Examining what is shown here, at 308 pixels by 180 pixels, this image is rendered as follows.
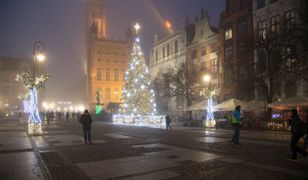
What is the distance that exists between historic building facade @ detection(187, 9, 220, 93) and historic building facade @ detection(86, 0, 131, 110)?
131ft

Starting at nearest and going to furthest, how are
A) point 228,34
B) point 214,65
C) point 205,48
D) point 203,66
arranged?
point 228,34, point 214,65, point 203,66, point 205,48

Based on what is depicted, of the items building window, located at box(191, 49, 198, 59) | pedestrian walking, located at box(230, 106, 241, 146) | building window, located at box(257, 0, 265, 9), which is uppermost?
building window, located at box(257, 0, 265, 9)

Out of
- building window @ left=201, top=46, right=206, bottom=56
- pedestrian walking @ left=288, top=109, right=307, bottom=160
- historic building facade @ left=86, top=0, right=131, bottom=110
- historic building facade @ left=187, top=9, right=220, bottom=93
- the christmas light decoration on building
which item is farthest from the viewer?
historic building facade @ left=86, top=0, right=131, bottom=110

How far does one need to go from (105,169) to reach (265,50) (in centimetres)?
2419

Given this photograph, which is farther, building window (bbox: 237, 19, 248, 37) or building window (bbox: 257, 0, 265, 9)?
building window (bbox: 237, 19, 248, 37)

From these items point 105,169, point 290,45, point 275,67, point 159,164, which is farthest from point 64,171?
point 275,67

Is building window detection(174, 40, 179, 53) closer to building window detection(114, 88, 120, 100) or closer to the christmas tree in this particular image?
the christmas tree

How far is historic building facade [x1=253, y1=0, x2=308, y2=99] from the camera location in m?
32.6

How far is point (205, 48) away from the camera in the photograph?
50438 mm

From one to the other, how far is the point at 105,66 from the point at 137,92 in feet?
178

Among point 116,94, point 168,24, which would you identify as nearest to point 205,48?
point 168,24

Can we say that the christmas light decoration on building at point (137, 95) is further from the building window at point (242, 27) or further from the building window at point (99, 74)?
the building window at point (99, 74)

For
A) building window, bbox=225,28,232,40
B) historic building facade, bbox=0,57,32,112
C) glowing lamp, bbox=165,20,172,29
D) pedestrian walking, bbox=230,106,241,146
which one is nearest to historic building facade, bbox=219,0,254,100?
building window, bbox=225,28,232,40

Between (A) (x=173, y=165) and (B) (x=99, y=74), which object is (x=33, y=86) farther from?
(B) (x=99, y=74)
